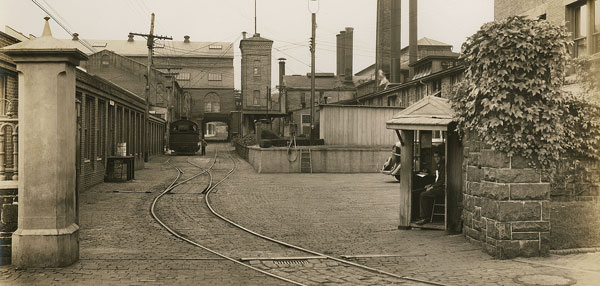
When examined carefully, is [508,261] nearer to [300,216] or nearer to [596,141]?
[596,141]

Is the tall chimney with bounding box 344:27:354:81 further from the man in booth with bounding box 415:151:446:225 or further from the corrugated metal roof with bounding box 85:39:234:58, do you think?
the man in booth with bounding box 415:151:446:225

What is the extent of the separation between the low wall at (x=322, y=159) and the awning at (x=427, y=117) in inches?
652

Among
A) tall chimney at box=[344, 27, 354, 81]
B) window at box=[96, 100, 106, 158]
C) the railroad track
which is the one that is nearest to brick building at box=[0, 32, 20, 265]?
the railroad track

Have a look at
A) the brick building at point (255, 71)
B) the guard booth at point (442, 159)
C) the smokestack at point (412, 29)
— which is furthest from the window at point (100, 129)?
the brick building at point (255, 71)

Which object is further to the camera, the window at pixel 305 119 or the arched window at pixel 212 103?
the arched window at pixel 212 103

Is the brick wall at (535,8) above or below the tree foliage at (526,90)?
above

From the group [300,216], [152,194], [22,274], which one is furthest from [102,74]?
[22,274]

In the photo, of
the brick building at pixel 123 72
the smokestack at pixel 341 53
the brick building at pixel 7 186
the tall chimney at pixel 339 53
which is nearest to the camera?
the brick building at pixel 7 186

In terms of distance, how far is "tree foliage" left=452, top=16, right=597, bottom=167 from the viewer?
7504 mm

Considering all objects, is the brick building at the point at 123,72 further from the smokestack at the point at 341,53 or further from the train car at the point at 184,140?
the smokestack at the point at 341,53

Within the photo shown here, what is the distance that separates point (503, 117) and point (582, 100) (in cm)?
148

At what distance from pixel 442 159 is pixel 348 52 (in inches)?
2185

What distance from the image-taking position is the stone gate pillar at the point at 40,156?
6.77 meters

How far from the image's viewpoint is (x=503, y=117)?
24.9 feet
